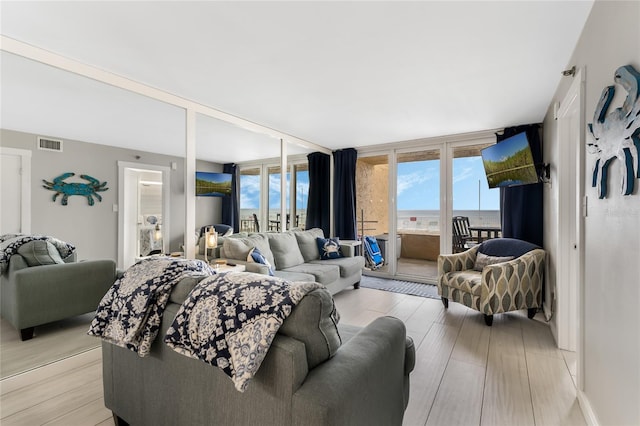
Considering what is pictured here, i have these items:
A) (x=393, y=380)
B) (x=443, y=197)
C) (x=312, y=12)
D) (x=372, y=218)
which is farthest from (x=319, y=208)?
(x=393, y=380)

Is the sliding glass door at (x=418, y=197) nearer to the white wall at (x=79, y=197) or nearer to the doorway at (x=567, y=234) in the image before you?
the doorway at (x=567, y=234)

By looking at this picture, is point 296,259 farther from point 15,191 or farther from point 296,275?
point 15,191

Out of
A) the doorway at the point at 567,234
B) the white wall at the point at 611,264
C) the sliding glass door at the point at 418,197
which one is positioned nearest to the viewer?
the white wall at the point at 611,264

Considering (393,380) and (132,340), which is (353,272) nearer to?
(393,380)

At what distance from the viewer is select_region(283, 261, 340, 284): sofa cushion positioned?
3486mm

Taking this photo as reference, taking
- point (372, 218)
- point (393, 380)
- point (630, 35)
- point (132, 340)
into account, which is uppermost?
point (630, 35)

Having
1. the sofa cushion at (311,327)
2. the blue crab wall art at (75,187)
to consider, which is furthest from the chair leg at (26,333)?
the sofa cushion at (311,327)

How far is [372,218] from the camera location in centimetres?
591

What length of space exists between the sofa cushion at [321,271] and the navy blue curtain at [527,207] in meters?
2.44

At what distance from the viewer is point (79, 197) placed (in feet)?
7.75

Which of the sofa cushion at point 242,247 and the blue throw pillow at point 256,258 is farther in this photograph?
the sofa cushion at point 242,247

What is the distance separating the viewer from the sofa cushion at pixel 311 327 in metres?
1.01

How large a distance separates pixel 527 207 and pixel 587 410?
2.72 metres

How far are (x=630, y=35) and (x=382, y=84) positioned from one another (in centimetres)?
172
